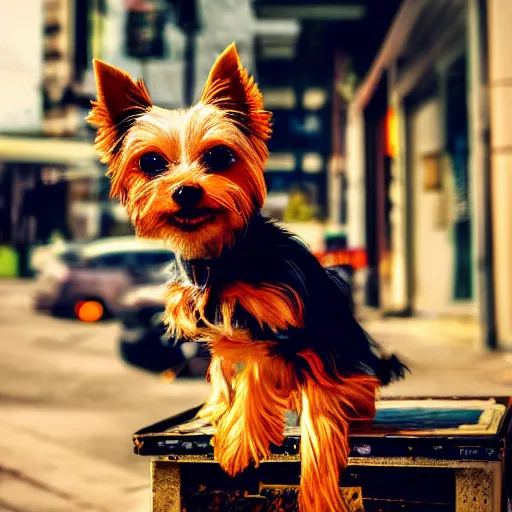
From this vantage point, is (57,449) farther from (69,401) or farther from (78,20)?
(78,20)

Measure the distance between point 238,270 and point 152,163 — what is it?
385mm

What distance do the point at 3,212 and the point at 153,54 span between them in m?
7.83

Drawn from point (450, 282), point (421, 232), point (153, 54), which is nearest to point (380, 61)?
point (421, 232)

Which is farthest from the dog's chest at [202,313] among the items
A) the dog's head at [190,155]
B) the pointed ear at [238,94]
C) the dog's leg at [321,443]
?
the pointed ear at [238,94]

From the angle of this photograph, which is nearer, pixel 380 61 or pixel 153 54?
pixel 380 61

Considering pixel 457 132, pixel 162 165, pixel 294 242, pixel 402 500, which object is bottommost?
pixel 402 500

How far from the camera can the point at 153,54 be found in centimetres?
2856

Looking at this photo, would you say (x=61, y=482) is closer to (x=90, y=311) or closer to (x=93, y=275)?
(x=90, y=311)

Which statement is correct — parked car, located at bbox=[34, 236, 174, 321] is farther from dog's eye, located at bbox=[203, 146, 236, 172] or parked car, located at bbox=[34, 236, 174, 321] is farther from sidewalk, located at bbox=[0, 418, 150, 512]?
dog's eye, located at bbox=[203, 146, 236, 172]

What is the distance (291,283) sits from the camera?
2.30 meters

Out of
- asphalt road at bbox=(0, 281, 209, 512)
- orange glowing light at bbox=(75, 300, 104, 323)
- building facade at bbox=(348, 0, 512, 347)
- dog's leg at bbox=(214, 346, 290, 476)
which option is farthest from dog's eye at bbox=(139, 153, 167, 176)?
orange glowing light at bbox=(75, 300, 104, 323)

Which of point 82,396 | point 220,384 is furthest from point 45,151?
point 220,384

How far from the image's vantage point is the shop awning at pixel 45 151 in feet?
91.4

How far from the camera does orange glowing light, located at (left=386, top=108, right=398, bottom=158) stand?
14.0m
